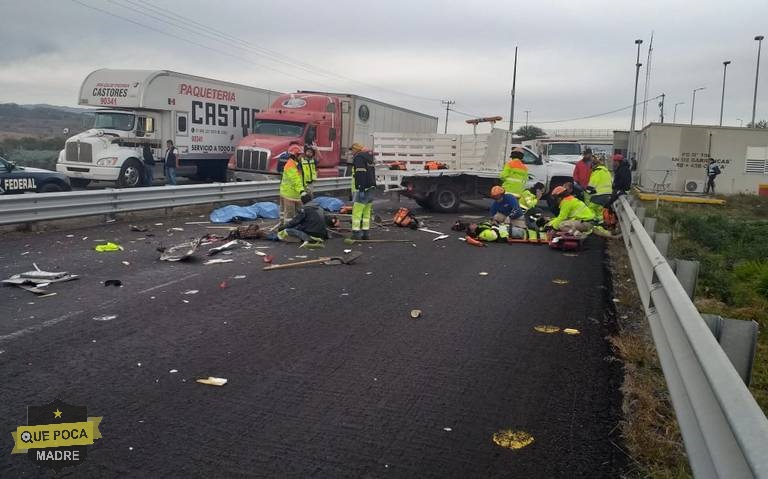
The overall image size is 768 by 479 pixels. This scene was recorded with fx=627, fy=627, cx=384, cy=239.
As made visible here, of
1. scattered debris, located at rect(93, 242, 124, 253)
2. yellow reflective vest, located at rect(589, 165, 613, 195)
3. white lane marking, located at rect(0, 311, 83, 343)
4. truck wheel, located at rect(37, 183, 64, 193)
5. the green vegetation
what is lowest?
white lane marking, located at rect(0, 311, 83, 343)

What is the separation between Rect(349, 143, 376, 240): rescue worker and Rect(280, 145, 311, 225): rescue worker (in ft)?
3.44

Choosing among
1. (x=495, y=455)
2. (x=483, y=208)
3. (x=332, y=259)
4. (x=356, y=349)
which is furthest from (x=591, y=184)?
(x=495, y=455)

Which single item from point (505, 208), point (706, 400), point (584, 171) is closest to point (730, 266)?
point (505, 208)

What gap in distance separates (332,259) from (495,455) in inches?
228

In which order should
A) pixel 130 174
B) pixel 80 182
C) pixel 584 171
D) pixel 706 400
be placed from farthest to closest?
pixel 80 182 < pixel 130 174 < pixel 584 171 < pixel 706 400

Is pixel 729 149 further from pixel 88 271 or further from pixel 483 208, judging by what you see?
pixel 88 271

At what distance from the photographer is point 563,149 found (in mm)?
29094

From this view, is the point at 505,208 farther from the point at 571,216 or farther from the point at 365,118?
the point at 365,118

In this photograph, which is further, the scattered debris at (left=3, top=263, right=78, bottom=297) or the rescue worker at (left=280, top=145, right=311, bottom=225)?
the rescue worker at (left=280, top=145, right=311, bottom=225)

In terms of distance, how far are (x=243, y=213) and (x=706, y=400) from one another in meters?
12.1

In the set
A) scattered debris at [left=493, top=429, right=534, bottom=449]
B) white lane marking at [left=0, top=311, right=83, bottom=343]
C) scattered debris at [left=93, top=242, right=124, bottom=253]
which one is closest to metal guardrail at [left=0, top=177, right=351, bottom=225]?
scattered debris at [left=93, top=242, right=124, bottom=253]

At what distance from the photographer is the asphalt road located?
334 centimetres

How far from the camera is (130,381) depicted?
4277 millimetres

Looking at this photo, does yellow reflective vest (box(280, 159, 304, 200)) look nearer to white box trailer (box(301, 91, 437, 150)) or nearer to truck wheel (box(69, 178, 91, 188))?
white box trailer (box(301, 91, 437, 150))
